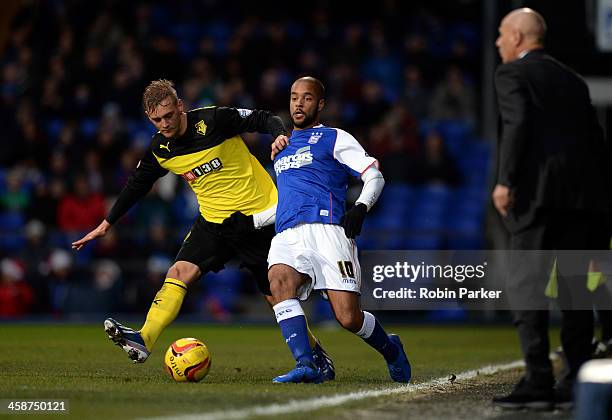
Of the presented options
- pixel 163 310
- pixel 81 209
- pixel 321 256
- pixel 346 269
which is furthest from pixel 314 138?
pixel 81 209

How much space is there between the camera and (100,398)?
6.82 m

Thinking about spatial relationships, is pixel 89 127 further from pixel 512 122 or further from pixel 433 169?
pixel 512 122

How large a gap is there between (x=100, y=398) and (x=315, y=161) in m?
2.26

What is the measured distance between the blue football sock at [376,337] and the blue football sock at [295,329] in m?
0.36

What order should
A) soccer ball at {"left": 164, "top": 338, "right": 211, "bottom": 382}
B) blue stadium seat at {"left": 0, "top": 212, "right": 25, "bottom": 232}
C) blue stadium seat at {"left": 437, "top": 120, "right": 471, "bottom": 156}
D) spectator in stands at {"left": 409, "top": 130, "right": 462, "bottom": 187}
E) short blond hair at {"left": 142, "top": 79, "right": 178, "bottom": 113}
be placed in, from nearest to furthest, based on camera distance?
soccer ball at {"left": 164, "top": 338, "right": 211, "bottom": 382} < short blond hair at {"left": 142, "top": 79, "right": 178, "bottom": 113} < spectator in stands at {"left": 409, "top": 130, "right": 462, "bottom": 187} < blue stadium seat at {"left": 0, "top": 212, "right": 25, "bottom": 232} < blue stadium seat at {"left": 437, "top": 120, "right": 471, "bottom": 156}

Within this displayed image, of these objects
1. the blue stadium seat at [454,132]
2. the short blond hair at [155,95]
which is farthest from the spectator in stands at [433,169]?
the short blond hair at [155,95]

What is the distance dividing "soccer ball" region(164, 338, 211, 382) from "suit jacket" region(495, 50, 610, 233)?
2509 mm

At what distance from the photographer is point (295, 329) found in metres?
7.81

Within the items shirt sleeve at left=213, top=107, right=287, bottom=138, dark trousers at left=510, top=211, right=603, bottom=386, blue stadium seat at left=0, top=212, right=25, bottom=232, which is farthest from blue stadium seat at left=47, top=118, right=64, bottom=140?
dark trousers at left=510, top=211, right=603, bottom=386

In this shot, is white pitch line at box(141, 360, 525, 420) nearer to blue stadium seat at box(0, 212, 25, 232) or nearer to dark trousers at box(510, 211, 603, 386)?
dark trousers at box(510, 211, 603, 386)

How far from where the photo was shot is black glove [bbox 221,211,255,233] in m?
8.91

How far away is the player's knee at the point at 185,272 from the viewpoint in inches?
343

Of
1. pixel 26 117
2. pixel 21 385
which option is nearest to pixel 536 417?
pixel 21 385

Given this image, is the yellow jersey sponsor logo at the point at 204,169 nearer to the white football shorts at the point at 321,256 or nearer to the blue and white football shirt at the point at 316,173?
the blue and white football shirt at the point at 316,173
